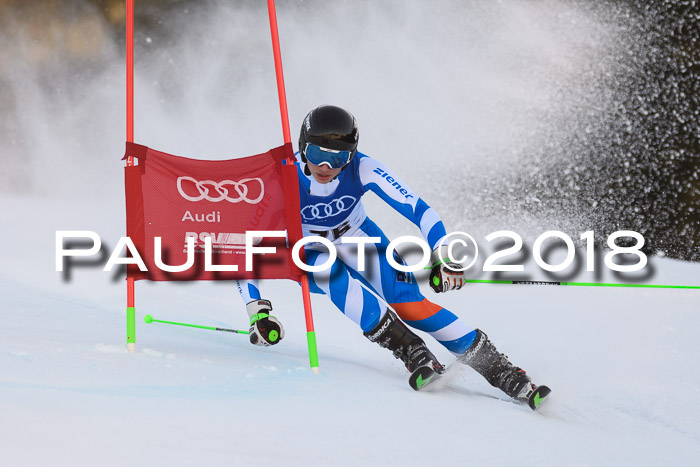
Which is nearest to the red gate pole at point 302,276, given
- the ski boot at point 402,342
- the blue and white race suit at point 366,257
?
the blue and white race suit at point 366,257

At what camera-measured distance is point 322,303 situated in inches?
255

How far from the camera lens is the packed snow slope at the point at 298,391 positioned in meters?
2.06

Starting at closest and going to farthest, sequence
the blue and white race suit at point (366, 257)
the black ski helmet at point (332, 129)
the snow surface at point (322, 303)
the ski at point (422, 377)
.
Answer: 1. the snow surface at point (322, 303)
2. the ski at point (422, 377)
3. the black ski helmet at point (332, 129)
4. the blue and white race suit at point (366, 257)

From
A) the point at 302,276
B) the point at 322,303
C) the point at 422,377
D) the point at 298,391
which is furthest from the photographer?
the point at 322,303

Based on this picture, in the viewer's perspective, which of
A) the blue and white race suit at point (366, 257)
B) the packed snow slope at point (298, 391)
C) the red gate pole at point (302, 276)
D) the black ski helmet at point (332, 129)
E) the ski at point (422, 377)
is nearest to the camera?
the packed snow slope at point (298, 391)

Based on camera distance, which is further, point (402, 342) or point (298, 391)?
point (402, 342)

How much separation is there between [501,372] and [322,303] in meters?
3.31

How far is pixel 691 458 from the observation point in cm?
282

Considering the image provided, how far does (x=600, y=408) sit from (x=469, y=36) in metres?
8.27

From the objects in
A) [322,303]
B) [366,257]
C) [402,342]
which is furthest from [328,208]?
[322,303]

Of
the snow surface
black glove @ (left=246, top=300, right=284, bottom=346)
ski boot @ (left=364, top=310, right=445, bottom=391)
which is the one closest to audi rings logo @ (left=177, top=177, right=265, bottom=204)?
black glove @ (left=246, top=300, right=284, bottom=346)

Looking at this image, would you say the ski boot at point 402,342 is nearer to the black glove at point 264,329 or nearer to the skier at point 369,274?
the skier at point 369,274

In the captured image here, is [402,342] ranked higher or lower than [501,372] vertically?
higher

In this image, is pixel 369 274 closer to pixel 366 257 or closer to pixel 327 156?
pixel 366 257
